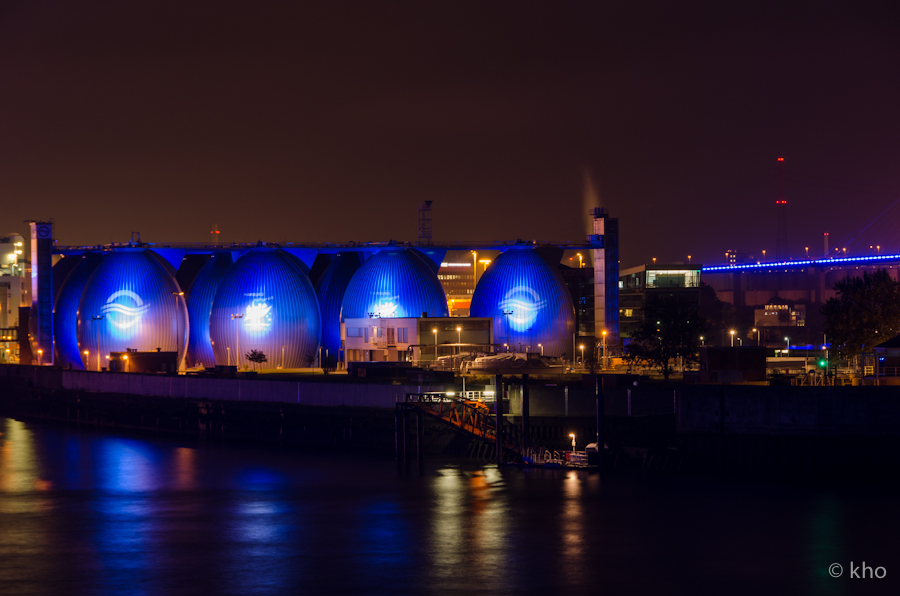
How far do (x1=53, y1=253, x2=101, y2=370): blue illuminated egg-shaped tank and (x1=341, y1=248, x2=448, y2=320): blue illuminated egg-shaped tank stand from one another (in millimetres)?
24900

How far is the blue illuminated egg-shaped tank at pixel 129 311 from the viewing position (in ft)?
299

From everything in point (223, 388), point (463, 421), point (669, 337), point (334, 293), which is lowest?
point (463, 421)

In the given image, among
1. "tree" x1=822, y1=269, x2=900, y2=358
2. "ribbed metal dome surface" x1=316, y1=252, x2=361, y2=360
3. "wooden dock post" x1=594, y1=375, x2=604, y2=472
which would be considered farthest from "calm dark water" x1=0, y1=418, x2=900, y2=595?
"ribbed metal dome surface" x1=316, y1=252, x2=361, y2=360

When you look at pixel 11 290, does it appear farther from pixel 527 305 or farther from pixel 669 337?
pixel 669 337

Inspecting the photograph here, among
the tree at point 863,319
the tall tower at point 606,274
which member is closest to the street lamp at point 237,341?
the tall tower at point 606,274

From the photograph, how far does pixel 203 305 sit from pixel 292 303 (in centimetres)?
1038

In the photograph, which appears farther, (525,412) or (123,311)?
(123,311)

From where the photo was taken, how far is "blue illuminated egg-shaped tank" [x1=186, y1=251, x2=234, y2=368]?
93125 millimetres

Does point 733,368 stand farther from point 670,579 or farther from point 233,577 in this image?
point 233,577

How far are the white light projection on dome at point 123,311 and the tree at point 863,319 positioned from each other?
57.0 m

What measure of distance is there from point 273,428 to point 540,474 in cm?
1945

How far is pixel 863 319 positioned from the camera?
187ft

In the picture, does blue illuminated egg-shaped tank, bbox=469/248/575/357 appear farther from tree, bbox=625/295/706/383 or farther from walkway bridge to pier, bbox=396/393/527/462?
walkway bridge to pier, bbox=396/393/527/462

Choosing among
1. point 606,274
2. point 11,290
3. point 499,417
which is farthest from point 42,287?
point 499,417
